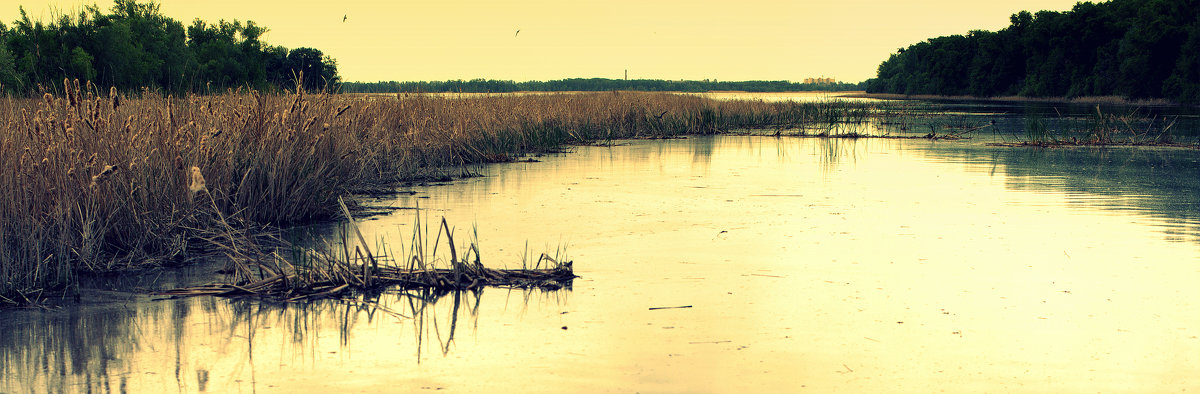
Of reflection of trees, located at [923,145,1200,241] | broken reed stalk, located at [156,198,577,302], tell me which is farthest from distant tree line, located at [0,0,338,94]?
broken reed stalk, located at [156,198,577,302]

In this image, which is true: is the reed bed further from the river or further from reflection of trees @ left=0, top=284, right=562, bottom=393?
reflection of trees @ left=0, top=284, right=562, bottom=393

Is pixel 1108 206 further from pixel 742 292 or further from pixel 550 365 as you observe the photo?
pixel 550 365

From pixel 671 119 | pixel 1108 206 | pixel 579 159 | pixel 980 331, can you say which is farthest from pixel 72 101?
pixel 671 119

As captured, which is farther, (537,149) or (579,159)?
(537,149)

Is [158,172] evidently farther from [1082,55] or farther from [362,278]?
[1082,55]

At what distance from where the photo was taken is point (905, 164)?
729 inches

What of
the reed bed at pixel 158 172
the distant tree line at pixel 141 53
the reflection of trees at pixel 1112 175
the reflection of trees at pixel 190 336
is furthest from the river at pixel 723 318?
the distant tree line at pixel 141 53

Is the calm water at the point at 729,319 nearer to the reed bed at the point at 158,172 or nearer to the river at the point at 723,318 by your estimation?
the river at the point at 723,318

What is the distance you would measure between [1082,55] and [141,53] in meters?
Answer: 83.8

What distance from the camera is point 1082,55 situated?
96.9 m

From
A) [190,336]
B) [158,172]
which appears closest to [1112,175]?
[158,172]

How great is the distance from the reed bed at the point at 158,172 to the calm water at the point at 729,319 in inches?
34.7

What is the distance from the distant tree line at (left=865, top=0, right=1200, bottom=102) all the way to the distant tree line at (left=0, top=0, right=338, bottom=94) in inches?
2455

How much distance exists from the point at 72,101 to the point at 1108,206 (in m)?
10.9
